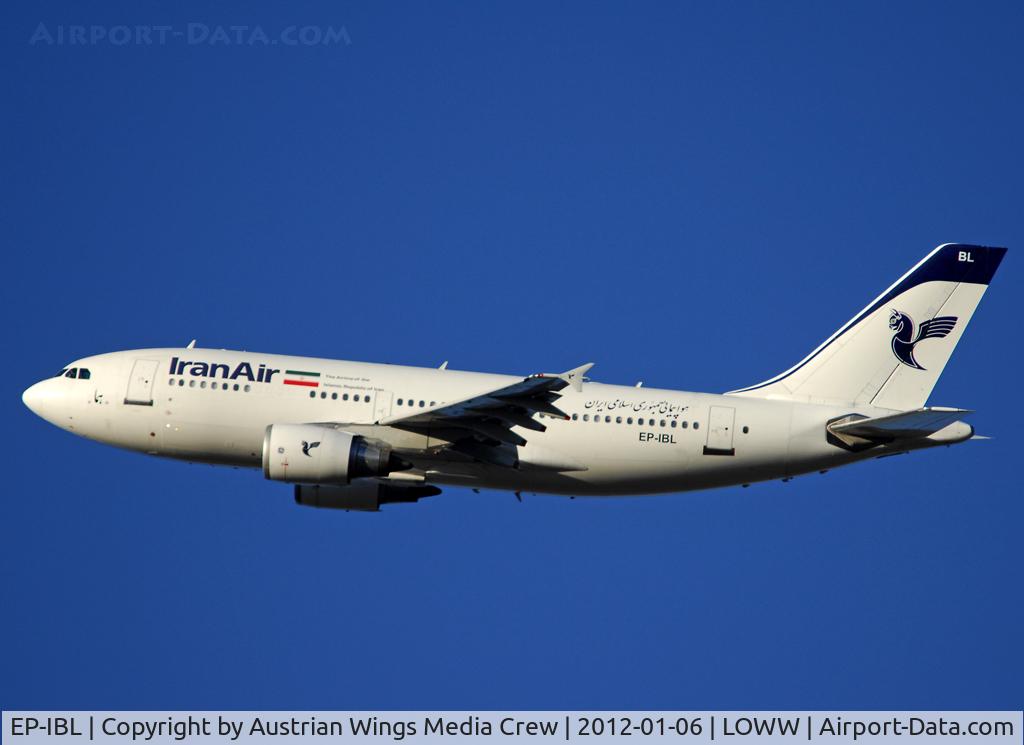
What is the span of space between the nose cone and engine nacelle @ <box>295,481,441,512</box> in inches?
310

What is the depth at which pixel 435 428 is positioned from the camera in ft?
167

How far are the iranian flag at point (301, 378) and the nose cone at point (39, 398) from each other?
7359 mm

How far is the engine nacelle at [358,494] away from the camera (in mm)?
53562

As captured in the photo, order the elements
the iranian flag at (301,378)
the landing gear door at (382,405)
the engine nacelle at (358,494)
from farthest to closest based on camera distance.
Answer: the engine nacelle at (358,494), the iranian flag at (301,378), the landing gear door at (382,405)

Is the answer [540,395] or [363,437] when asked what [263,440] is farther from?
[540,395]

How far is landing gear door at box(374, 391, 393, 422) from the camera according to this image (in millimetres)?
51812

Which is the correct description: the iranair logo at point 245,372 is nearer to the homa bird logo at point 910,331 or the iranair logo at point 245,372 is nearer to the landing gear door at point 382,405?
the landing gear door at point 382,405

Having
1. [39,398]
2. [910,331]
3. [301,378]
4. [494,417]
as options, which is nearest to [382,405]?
[301,378]

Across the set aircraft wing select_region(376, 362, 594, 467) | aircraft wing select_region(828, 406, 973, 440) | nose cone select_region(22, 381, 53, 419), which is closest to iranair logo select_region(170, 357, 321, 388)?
aircraft wing select_region(376, 362, 594, 467)

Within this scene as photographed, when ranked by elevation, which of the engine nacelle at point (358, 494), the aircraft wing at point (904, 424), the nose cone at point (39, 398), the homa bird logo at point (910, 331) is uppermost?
the homa bird logo at point (910, 331)

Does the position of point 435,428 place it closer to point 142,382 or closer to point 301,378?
point 301,378

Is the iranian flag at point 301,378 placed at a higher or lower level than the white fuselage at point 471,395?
higher

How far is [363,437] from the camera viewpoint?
51000mm

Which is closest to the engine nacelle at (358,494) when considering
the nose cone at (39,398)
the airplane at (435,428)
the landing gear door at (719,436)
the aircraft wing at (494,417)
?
the airplane at (435,428)
